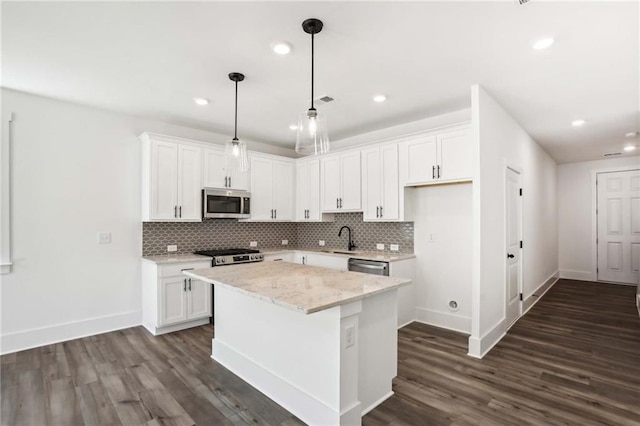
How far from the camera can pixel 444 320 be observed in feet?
13.4

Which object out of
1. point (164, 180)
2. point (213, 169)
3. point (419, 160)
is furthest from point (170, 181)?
point (419, 160)

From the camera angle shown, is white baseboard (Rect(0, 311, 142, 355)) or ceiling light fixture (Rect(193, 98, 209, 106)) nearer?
white baseboard (Rect(0, 311, 142, 355))

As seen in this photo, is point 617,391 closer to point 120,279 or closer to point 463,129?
point 463,129

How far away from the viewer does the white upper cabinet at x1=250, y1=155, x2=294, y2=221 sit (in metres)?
5.03

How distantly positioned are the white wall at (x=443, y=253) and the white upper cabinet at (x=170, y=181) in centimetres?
302

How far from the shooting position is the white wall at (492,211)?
3.20 m

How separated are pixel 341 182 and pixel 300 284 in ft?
9.14

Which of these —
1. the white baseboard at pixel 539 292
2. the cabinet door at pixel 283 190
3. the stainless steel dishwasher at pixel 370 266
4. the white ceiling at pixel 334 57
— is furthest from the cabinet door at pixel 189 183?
the white baseboard at pixel 539 292

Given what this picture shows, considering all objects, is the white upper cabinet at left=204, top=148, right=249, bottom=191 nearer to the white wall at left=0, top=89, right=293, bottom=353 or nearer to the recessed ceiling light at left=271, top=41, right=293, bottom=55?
the white wall at left=0, top=89, right=293, bottom=353

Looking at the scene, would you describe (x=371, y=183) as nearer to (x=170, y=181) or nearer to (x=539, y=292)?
(x=170, y=181)

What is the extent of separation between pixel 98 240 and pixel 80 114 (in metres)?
1.52

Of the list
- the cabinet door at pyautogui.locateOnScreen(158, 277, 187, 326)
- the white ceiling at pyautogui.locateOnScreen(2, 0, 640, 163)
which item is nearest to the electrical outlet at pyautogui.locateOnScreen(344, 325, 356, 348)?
the white ceiling at pyautogui.locateOnScreen(2, 0, 640, 163)

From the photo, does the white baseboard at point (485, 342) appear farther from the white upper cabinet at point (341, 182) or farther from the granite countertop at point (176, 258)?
the granite countertop at point (176, 258)

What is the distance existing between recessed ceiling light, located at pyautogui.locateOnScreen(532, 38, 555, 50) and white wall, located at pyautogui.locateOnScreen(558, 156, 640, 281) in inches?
247
